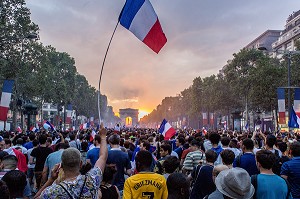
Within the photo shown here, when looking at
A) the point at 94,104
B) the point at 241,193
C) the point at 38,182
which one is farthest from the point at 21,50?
the point at 94,104

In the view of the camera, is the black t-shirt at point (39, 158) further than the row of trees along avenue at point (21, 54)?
No

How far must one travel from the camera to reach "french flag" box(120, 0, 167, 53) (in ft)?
25.4

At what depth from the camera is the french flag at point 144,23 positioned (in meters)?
7.76

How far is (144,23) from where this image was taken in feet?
27.4

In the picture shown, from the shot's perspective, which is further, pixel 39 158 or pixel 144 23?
pixel 39 158

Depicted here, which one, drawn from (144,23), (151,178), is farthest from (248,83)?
(151,178)

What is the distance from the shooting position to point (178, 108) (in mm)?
123500

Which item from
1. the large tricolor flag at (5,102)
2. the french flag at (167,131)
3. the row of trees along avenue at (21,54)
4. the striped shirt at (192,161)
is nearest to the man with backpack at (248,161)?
the striped shirt at (192,161)

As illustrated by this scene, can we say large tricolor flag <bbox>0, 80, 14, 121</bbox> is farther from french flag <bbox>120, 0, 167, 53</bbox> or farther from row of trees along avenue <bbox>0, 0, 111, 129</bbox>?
french flag <bbox>120, 0, 167, 53</bbox>

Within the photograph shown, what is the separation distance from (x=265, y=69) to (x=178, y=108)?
8174cm

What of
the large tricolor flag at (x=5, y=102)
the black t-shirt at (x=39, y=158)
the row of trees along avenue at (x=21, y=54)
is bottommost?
the black t-shirt at (x=39, y=158)

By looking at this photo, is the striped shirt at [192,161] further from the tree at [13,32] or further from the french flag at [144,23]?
the tree at [13,32]

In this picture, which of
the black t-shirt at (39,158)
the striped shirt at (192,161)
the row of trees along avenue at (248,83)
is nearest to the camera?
the striped shirt at (192,161)

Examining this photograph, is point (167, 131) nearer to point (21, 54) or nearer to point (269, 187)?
point (269, 187)
